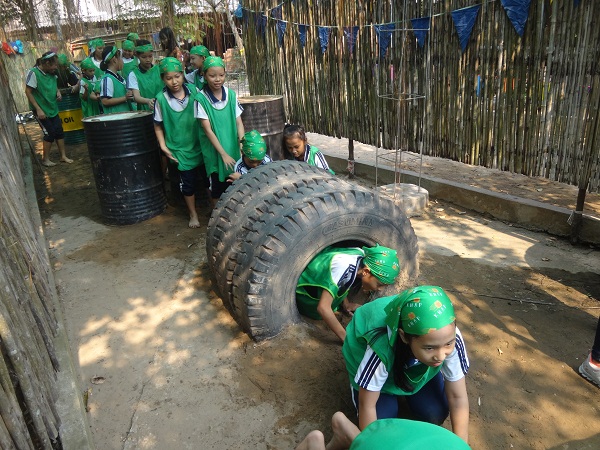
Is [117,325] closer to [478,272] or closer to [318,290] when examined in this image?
[318,290]

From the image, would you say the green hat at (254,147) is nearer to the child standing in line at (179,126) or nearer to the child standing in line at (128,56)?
the child standing in line at (179,126)

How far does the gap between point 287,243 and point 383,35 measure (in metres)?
3.53

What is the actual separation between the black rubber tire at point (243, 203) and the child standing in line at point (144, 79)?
136 inches

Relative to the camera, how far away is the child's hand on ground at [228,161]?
495 centimetres

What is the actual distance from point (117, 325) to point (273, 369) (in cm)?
136

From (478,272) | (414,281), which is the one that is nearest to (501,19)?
(478,272)

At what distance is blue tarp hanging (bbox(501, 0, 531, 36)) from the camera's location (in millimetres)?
4141

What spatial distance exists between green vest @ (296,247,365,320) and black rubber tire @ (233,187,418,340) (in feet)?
0.23

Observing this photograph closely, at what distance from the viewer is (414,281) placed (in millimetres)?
3535

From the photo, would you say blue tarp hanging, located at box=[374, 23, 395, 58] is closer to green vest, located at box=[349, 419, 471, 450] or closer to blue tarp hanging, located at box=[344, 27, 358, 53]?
blue tarp hanging, located at box=[344, 27, 358, 53]

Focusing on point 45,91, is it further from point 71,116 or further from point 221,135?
point 221,135

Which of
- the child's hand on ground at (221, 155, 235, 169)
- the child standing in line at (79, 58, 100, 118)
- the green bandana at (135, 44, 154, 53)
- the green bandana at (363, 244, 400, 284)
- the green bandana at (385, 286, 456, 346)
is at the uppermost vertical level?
the green bandana at (135, 44, 154, 53)

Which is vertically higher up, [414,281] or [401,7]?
A: [401,7]

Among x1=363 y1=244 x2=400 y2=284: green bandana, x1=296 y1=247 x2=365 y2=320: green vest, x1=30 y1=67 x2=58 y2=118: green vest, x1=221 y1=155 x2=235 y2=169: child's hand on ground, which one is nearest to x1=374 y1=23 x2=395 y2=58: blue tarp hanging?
x1=221 y1=155 x2=235 y2=169: child's hand on ground
